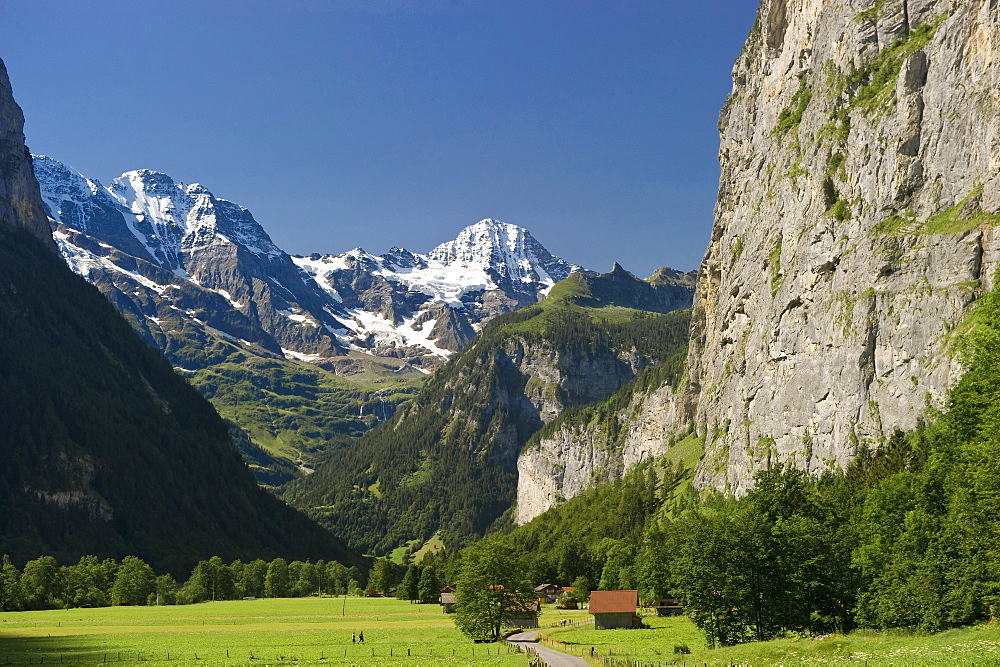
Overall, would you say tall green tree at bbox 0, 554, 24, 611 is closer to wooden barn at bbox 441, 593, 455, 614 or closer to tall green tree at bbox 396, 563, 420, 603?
tall green tree at bbox 396, 563, 420, 603

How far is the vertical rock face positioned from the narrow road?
60348 mm

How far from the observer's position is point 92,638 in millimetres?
96375

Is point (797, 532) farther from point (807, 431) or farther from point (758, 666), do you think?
point (807, 431)

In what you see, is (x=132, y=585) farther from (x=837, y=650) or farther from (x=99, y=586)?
(x=837, y=650)

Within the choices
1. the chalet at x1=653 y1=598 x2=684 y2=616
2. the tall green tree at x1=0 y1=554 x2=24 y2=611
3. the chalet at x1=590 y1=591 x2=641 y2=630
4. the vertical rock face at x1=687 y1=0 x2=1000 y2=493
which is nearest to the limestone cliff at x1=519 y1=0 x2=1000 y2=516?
the vertical rock face at x1=687 y1=0 x2=1000 y2=493

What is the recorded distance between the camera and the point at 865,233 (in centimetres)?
14038

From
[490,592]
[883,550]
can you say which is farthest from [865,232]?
[490,592]

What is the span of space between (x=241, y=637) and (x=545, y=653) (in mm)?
37829

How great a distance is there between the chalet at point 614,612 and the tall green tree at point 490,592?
36.9 ft

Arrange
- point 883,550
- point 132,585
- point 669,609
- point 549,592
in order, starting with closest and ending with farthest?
1. point 883,550
2. point 669,609
3. point 132,585
4. point 549,592

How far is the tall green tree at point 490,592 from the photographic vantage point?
308 ft

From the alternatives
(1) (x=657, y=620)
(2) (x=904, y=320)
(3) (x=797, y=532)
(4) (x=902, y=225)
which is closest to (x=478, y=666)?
(3) (x=797, y=532)

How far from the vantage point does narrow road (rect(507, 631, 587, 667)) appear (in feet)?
214

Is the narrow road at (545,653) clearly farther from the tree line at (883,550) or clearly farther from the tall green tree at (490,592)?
the tree line at (883,550)
